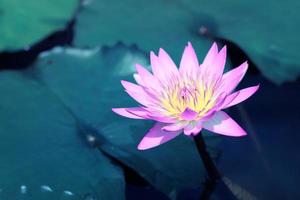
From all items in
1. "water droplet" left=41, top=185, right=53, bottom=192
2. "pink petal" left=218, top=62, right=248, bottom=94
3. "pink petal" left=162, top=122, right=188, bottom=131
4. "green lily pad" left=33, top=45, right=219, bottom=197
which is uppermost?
"pink petal" left=218, top=62, right=248, bottom=94

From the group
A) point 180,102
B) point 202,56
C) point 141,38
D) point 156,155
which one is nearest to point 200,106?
point 180,102

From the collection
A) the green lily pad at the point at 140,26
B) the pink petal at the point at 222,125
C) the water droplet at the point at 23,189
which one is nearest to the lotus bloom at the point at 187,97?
the pink petal at the point at 222,125

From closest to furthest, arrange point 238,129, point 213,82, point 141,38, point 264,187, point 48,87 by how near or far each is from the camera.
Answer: point 238,129 → point 213,82 → point 264,187 → point 48,87 → point 141,38

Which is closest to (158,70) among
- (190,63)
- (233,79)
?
(190,63)

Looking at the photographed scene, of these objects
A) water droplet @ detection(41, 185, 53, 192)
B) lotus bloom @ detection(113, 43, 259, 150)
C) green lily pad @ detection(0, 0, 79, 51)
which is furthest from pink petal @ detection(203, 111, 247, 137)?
green lily pad @ detection(0, 0, 79, 51)

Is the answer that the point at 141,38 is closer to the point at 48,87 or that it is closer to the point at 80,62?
the point at 80,62

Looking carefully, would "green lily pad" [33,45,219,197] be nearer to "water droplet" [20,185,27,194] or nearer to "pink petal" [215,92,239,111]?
"water droplet" [20,185,27,194]

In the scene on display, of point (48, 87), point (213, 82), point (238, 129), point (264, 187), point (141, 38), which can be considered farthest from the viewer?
point (141, 38)
